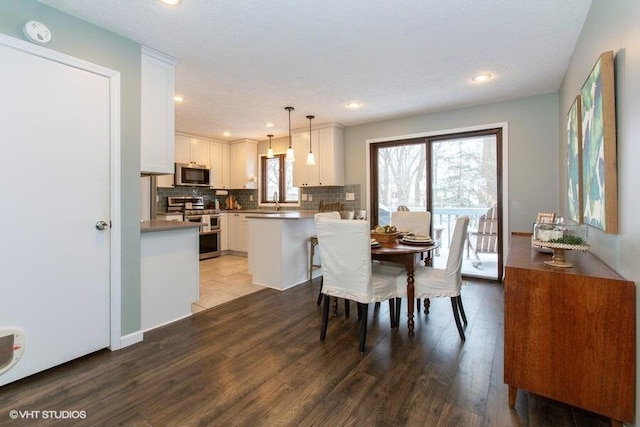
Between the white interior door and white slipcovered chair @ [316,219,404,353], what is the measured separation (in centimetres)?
159

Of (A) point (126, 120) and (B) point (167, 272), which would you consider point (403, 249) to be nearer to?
(B) point (167, 272)

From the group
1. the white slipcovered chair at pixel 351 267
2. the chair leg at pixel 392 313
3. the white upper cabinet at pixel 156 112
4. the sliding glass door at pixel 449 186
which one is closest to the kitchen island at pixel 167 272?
the white upper cabinet at pixel 156 112

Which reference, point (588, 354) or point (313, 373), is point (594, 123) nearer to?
point (588, 354)

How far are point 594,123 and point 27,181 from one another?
3.31m

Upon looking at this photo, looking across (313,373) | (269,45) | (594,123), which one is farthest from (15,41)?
(594,123)

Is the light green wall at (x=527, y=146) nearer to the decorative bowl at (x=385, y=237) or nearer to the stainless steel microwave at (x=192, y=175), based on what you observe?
the decorative bowl at (x=385, y=237)

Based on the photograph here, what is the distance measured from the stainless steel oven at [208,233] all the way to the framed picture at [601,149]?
517cm

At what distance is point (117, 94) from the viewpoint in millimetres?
2176

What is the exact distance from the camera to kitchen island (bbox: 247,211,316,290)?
3.65 meters

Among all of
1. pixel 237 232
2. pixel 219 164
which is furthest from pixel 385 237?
Answer: pixel 219 164

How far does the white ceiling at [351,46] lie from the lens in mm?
1964

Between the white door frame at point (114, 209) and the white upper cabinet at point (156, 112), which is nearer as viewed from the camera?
the white door frame at point (114, 209)

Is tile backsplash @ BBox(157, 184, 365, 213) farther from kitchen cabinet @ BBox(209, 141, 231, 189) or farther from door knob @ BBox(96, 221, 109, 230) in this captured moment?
door knob @ BBox(96, 221, 109, 230)

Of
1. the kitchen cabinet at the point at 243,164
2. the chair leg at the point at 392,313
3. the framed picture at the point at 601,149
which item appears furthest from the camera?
Result: the kitchen cabinet at the point at 243,164
